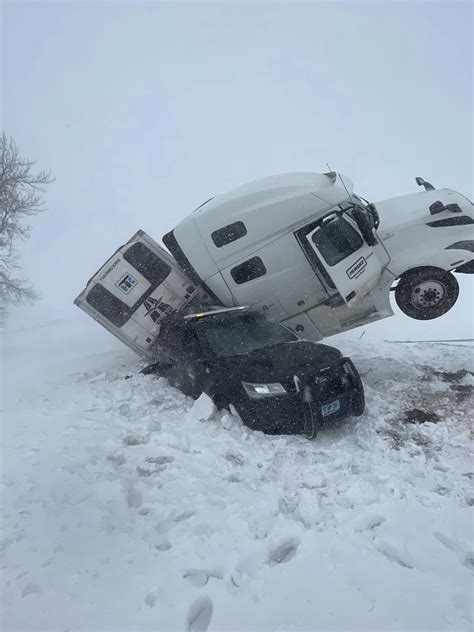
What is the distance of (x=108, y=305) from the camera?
8.38m

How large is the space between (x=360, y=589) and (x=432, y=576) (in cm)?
53

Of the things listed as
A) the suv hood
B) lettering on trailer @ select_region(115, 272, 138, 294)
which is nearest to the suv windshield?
the suv hood

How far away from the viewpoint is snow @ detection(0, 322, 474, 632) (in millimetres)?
2686

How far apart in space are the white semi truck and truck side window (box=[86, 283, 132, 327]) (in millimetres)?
20

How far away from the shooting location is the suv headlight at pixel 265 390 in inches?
194

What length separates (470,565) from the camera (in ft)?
9.84

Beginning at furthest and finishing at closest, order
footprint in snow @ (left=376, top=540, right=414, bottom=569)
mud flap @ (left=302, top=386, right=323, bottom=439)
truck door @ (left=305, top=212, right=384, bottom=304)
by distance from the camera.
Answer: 1. truck door @ (left=305, top=212, right=384, bottom=304)
2. mud flap @ (left=302, top=386, right=323, bottom=439)
3. footprint in snow @ (left=376, top=540, right=414, bottom=569)

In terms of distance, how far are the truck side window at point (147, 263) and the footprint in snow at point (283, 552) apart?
6100mm

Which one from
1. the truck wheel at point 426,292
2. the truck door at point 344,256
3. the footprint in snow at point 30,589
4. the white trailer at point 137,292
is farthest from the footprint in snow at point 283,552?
the white trailer at point 137,292

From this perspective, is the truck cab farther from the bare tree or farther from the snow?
the bare tree

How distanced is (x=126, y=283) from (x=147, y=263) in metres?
0.59

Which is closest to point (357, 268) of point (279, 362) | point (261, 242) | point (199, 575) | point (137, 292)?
point (261, 242)

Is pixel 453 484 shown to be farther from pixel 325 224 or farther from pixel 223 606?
pixel 325 224

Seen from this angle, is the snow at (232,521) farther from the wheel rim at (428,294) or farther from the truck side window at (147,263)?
the truck side window at (147,263)
